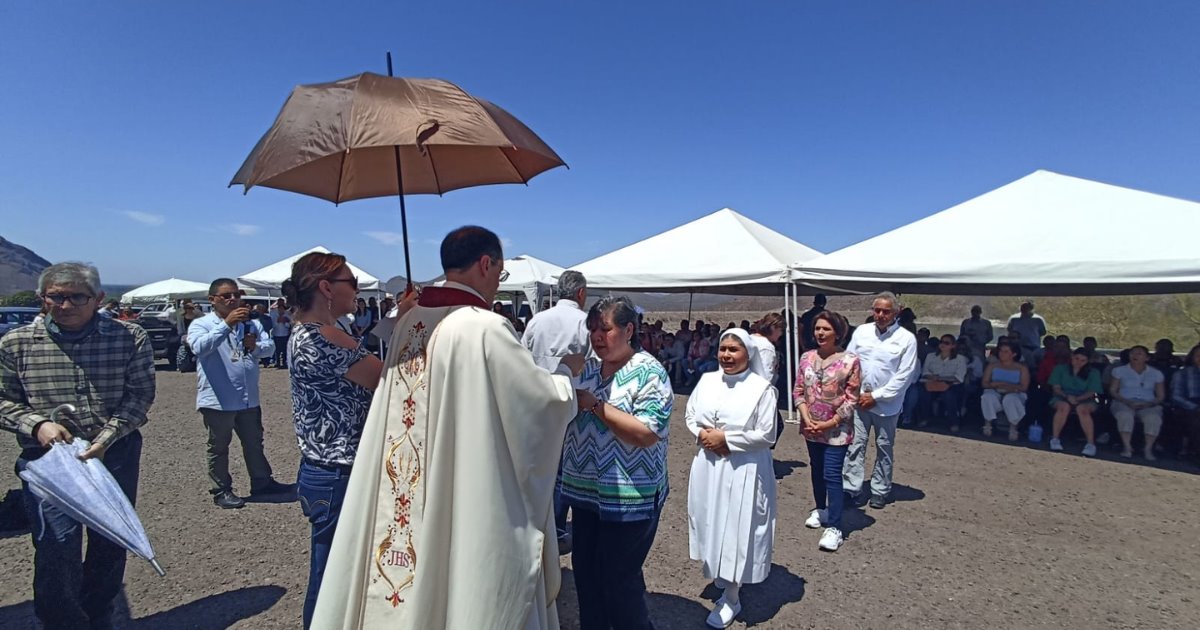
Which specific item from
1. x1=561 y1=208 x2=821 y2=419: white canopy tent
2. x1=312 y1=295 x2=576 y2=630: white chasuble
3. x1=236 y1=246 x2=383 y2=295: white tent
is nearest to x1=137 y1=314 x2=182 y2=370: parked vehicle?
x1=236 y1=246 x2=383 y2=295: white tent

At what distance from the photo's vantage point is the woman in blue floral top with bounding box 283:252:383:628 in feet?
7.13

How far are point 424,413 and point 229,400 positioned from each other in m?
4.07

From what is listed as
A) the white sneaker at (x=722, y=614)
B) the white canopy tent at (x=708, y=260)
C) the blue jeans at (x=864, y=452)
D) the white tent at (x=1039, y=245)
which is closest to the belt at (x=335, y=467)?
the white sneaker at (x=722, y=614)

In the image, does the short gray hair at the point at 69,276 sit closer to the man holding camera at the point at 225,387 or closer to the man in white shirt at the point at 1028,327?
the man holding camera at the point at 225,387

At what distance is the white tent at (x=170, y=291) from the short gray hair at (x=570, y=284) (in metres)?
22.5

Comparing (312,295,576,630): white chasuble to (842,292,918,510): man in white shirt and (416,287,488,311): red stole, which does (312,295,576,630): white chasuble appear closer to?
(416,287,488,311): red stole

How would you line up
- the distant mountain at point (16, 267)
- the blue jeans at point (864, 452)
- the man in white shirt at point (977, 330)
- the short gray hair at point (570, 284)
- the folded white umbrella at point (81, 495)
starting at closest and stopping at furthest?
the folded white umbrella at point (81, 495), the short gray hair at point (570, 284), the blue jeans at point (864, 452), the man in white shirt at point (977, 330), the distant mountain at point (16, 267)

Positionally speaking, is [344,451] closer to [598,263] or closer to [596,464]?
[596,464]

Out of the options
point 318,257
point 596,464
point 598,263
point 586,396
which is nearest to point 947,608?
A: point 596,464

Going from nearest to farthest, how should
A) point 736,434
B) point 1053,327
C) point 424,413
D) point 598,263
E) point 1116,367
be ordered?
1. point 424,413
2. point 736,434
3. point 1116,367
4. point 598,263
5. point 1053,327

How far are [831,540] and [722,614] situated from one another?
142cm

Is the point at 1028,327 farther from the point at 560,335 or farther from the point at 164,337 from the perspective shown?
the point at 164,337

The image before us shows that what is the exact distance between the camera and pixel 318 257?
2395 millimetres

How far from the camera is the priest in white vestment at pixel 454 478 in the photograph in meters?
1.67
